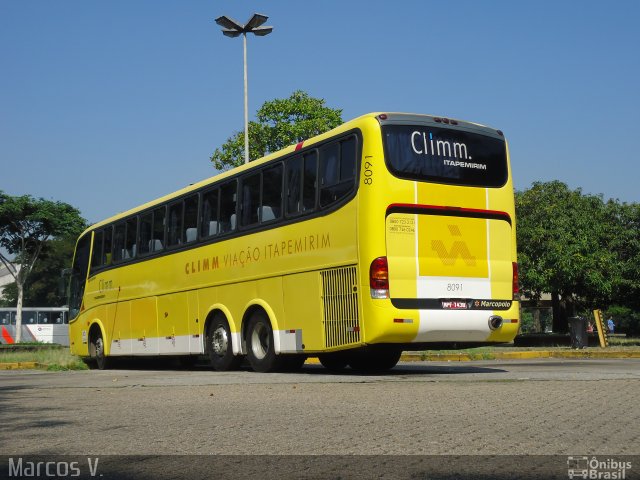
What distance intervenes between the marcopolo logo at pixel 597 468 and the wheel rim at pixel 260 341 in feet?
32.8

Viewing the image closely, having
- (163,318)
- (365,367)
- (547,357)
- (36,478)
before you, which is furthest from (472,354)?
(36,478)

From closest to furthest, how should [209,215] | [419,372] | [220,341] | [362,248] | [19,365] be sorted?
[362,248], [419,372], [220,341], [209,215], [19,365]

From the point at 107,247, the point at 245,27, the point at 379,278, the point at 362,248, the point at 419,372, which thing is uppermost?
the point at 245,27

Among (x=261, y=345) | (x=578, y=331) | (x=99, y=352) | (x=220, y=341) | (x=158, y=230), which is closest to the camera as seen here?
(x=261, y=345)

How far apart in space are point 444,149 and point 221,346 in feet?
19.0

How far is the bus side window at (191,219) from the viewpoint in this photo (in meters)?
17.2

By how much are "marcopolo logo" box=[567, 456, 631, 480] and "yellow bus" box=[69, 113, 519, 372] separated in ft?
23.1

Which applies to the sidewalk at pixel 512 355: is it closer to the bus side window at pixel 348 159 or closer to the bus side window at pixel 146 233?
the bus side window at pixel 146 233

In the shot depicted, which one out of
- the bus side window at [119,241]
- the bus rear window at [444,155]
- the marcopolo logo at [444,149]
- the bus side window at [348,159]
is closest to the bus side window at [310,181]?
the bus side window at [348,159]

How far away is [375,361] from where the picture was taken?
51.3ft

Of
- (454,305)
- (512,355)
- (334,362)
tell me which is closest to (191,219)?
(334,362)

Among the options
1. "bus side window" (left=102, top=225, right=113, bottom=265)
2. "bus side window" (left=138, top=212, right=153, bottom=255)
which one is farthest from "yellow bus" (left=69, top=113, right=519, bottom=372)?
"bus side window" (left=102, top=225, right=113, bottom=265)

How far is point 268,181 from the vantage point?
1493 centimetres

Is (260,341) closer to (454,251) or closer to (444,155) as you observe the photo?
(454,251)
